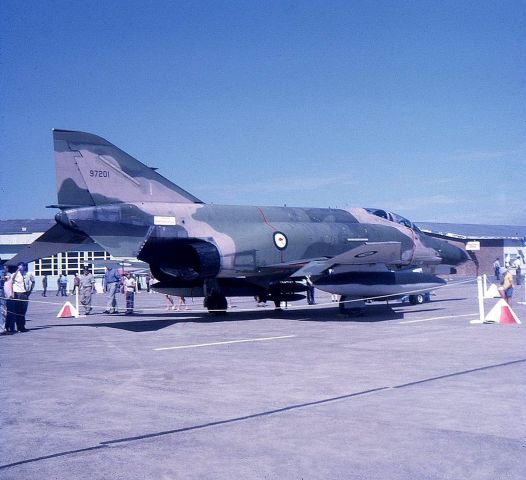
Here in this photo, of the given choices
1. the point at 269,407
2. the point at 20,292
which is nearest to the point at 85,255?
the point at 20,292

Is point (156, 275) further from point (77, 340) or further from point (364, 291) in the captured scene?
point (364, 291)

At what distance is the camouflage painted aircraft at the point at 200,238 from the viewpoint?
51.4 ft

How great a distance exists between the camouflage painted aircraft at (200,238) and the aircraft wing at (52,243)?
26mm

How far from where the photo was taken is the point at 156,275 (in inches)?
706

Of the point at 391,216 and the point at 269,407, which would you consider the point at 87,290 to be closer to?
the point at 391,216

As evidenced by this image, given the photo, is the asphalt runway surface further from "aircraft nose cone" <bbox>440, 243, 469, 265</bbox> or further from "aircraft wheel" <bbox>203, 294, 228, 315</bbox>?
"aircraft nose cone" <bbox>440, 243, 469, 265</bbox>

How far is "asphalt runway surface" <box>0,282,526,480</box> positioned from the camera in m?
4.88

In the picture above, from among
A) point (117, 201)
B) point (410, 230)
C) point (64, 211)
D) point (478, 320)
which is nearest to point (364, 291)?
point (478, 320)

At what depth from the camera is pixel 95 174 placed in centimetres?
1603

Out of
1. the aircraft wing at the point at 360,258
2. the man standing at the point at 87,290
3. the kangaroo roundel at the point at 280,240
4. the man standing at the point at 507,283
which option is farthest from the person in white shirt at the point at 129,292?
the man standing at the point at 507,283

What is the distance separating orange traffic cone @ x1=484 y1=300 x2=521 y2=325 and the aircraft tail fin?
874 cm

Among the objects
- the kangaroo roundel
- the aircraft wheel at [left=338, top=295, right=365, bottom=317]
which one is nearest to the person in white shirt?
the kangaroo roundel

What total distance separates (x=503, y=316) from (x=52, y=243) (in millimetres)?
11296

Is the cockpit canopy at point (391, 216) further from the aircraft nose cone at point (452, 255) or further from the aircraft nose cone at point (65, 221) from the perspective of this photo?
the aircraft nose cone at point (65, 221)
